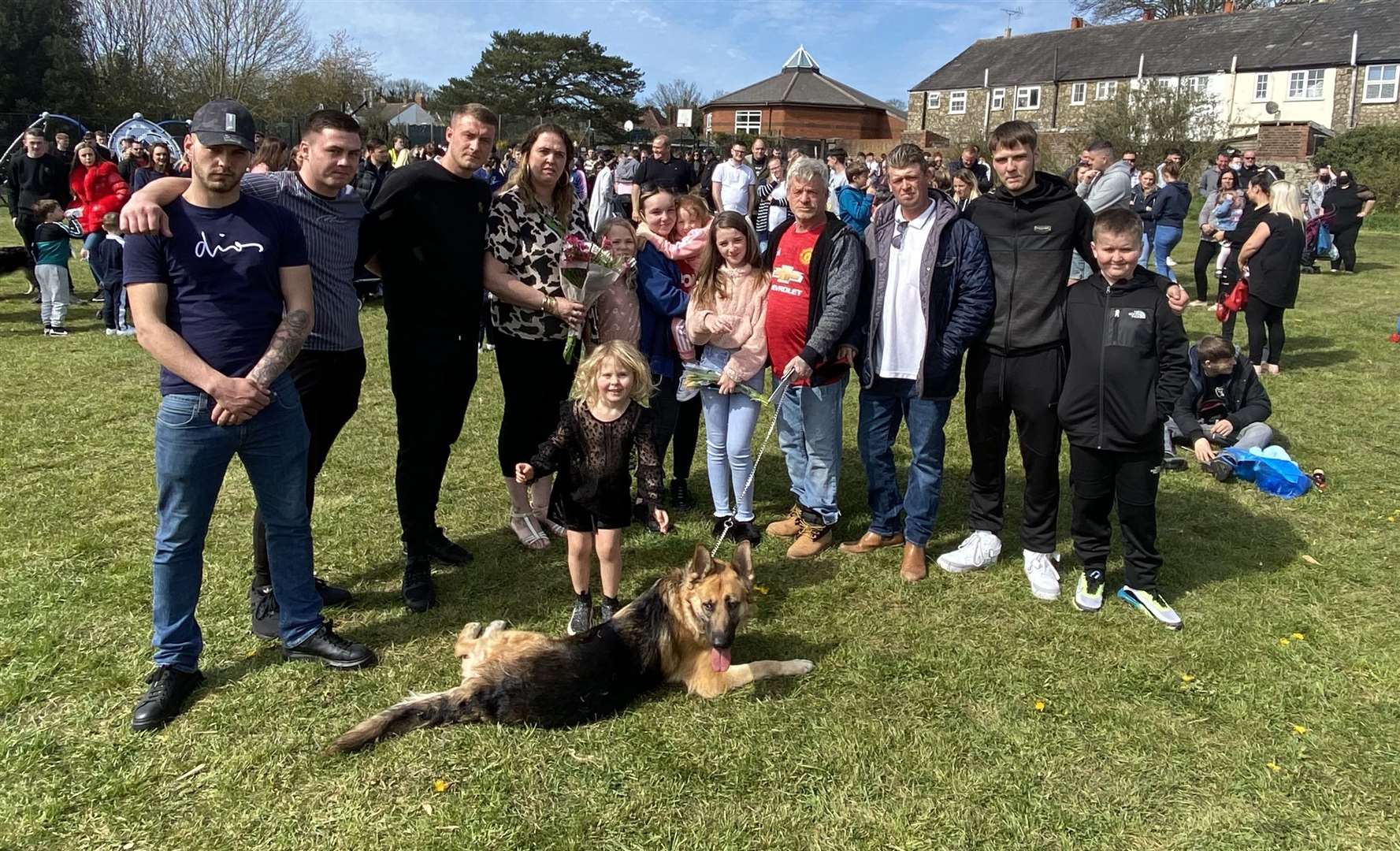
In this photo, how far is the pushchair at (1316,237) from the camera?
1694cm

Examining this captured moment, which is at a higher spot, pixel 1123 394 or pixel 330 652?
pixel 1123 394

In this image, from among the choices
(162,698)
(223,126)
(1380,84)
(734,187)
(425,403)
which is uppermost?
(1380,84)

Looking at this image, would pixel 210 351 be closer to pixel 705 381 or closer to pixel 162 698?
pixel 162 698

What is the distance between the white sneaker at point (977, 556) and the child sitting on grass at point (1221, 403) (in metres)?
2.48

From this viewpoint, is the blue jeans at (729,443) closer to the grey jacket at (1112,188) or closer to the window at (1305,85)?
the grey jacket at (1112,188)

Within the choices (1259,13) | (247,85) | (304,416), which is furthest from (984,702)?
(1259,13)

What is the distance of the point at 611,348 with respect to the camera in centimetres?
387

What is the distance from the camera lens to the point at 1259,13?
45.0 m

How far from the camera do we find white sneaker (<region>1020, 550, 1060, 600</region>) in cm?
452

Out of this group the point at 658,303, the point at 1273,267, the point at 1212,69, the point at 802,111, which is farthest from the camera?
the point at 802,111

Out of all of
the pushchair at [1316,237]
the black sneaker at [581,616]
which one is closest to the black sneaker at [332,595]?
the black sneaker at [581,616]

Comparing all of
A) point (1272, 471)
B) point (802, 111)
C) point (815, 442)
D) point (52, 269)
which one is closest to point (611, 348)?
point (815, 442)

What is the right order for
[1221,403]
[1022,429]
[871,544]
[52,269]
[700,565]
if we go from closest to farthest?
[700,565] → [1022,429] → [871,544] → [1221,403] → [52,269]

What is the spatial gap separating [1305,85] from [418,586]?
51.6 meters
